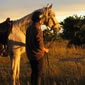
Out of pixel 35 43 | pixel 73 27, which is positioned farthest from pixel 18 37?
pixel 73 27

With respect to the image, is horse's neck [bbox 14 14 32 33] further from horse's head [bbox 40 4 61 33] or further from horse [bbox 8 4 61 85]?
horse's head [bbox 40 4 61 33]

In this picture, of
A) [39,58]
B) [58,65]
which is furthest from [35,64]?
[58,65]

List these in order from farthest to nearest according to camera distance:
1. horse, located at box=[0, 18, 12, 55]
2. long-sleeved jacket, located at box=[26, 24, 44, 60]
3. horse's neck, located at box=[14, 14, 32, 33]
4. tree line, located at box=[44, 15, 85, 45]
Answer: tree line, located at box=[44, 15, 85, 45] < horse, located at box=[0, 18, 12, 55] < horse's neck, located at box=[14, 14, 32, 33] < long-sleeved jacket, located at box=[26, 24, 44, 60]

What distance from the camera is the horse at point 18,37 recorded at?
13.2m

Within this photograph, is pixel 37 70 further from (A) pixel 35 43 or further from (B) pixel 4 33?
(B) pixel 4 33

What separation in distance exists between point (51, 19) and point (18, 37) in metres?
1.00

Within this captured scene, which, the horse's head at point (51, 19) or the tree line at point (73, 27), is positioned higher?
the tree line at point (73, 27)

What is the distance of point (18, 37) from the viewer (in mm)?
13336

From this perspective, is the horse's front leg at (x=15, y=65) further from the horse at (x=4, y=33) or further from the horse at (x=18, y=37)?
the horse at (x=4, y=33)

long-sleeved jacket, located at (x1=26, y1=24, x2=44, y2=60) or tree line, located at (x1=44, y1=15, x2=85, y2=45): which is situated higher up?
tree line, located at (x1=44, y1=15, x2=85, y2=45)

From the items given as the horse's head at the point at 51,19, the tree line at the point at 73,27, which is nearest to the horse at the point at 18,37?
the horse's head at the point at 51,19

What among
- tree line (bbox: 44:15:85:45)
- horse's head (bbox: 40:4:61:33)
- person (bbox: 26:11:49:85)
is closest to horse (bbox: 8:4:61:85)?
horse's head (bbox: 40:4:61:33)

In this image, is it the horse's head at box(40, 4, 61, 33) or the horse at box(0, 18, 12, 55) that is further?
the horse at box(0, 18, 12, 55)

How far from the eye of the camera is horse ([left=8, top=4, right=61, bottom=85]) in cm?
1323
